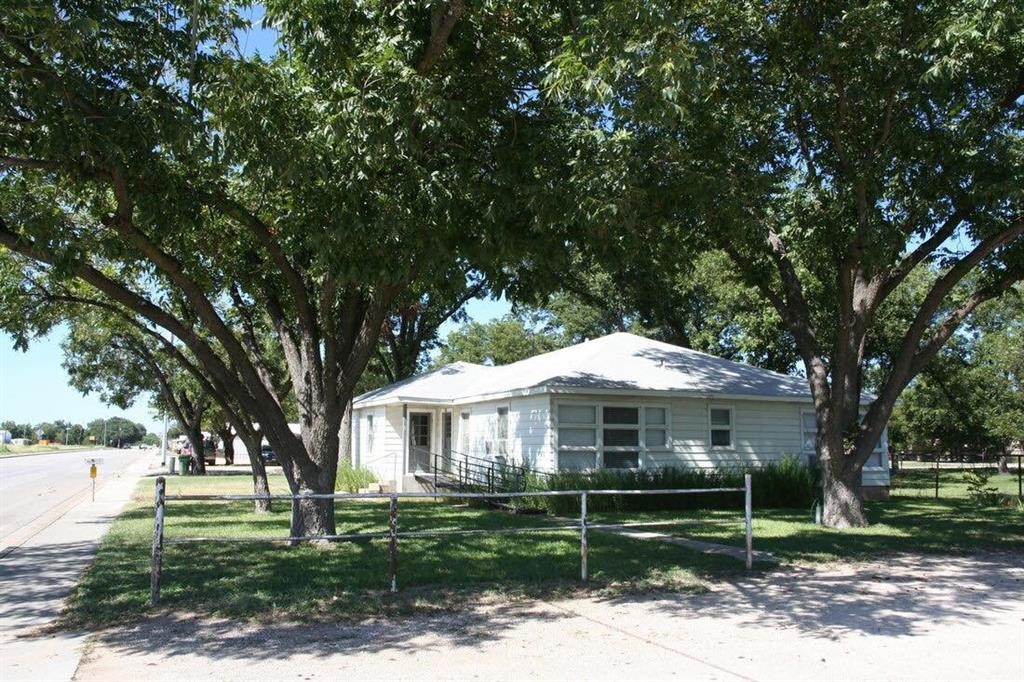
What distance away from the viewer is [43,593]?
9312 millimetres

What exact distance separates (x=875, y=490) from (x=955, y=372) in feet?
43.7

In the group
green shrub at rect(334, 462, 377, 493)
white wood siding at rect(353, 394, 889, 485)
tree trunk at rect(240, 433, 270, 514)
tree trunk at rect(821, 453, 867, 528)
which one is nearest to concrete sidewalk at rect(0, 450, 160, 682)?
tree trunk at rect(240, 433, 270, 514)

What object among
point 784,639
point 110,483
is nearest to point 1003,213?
point 784,639

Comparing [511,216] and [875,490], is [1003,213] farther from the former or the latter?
[875,490]

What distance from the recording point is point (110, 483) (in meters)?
31.0

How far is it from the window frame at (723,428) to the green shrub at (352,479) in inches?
405

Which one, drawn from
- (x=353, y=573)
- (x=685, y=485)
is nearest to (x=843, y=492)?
(x=685, y=485)

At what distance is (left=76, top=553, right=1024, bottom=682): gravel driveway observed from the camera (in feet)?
20.9

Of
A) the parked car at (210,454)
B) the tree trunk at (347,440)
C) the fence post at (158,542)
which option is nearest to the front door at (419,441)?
the tree trunk at (347,440)

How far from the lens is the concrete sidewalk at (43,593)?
6.59 metres

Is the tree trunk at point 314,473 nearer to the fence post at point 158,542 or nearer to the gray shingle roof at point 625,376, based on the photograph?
the fence post at point 158,542

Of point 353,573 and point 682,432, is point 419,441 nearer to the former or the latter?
point 682,432

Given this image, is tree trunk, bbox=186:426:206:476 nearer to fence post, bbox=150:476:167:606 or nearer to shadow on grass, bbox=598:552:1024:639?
fence post, bbox=150:476:167:606

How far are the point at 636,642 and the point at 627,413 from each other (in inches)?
502
